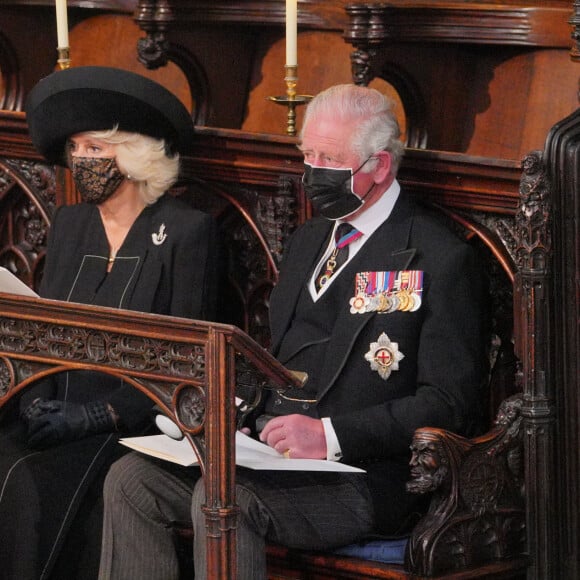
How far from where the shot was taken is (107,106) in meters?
4.90

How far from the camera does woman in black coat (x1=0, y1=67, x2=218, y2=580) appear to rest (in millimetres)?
4555

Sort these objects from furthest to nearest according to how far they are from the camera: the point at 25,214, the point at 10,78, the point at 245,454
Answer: the point at 10,78 → the point at 25,214 → the point at 245,454

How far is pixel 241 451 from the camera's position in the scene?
411 centimetres

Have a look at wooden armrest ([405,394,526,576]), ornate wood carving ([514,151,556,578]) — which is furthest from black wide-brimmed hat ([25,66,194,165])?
wooden armrest ([405,394,526,576])

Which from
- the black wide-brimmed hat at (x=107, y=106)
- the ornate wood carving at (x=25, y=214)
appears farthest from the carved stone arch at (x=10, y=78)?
the black wide-brimmed hat at (x=107, y=106)

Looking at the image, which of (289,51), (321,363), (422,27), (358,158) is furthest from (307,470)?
(422,27)

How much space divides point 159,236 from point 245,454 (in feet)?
3.51

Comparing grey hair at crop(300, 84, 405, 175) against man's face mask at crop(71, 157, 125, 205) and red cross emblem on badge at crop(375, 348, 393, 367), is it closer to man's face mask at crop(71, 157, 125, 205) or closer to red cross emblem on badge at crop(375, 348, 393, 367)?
red cross emblem on badge at crop(375, 348, 393, 367)

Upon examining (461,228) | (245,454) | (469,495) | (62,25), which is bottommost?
(469,495)

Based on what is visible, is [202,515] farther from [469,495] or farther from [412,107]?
[412,107]

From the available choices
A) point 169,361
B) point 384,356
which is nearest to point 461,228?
point 384,356

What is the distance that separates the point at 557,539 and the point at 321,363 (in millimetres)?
783

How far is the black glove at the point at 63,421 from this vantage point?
4.59m

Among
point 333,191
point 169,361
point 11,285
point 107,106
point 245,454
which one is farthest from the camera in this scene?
point 107,106
